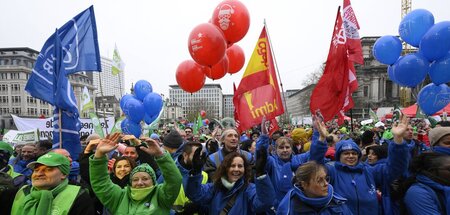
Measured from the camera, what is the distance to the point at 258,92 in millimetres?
4691

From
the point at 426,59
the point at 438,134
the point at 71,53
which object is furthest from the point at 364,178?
the point at 426,59

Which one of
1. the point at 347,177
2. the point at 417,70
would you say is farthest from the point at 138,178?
the point at 417,70

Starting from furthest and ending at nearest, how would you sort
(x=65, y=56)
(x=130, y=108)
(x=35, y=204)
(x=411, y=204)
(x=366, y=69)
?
(x=366, y=69), (x=130, y=108), (x=65, y=56), (x=35, y=204), (x=411, y=204)

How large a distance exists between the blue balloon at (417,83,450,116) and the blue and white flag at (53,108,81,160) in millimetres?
7678

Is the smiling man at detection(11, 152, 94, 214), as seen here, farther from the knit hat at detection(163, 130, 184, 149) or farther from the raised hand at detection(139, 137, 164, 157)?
the knit hat at detection(163, 130, 184, 149)

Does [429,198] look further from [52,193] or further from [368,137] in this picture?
[368,137]

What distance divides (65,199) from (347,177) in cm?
271

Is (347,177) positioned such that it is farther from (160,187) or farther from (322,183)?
(160,187)

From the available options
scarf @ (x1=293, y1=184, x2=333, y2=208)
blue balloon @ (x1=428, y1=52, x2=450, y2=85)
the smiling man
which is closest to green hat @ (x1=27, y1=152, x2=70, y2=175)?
the smiling man

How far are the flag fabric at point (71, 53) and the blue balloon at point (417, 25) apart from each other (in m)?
7.41

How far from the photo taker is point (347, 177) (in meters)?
3.29

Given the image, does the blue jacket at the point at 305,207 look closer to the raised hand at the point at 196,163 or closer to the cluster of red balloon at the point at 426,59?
the raised hand at the point at 196,163

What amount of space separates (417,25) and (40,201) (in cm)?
865

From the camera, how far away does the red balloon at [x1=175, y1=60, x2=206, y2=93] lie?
7.75m
